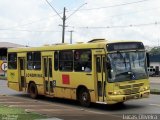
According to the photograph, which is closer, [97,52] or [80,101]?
[97,52]

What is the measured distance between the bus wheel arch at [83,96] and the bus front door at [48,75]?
2.54m

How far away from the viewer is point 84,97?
19.4 meters

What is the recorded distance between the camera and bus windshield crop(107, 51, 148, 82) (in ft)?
58.1

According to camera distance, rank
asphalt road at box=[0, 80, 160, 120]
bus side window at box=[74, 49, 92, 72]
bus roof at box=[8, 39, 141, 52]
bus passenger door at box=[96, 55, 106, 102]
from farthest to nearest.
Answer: bus side window at box=[74, 49, 92, 72] → bus roof at box=[8, 39, 141, 52] → bus passenger door at box=[96, 55, 106, 102] → asphalt road at box=[0, 80, 160, 120]

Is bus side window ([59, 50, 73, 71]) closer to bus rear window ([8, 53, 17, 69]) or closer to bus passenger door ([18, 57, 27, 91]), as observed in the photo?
bus passenger door ([18, 57, 27, 91])

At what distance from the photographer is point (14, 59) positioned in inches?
1032

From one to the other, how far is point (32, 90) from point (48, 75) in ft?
7.84

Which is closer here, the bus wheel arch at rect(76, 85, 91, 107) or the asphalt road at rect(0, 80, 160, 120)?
the asphalt road at rect(0, 80, 160, 120)

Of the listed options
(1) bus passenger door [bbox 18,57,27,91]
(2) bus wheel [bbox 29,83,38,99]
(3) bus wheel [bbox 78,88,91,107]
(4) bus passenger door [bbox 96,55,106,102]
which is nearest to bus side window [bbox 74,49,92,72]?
(4) bus passenger door [bbox 96,55,106,102]

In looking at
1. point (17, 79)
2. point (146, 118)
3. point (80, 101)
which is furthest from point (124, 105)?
point (17, 79)

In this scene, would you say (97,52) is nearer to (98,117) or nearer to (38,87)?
(98,117)

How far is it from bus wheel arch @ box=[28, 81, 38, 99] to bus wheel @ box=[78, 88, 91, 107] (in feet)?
15.3

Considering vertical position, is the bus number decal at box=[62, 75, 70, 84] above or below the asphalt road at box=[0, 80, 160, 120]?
above

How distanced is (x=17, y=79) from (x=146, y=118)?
12.1 metres
